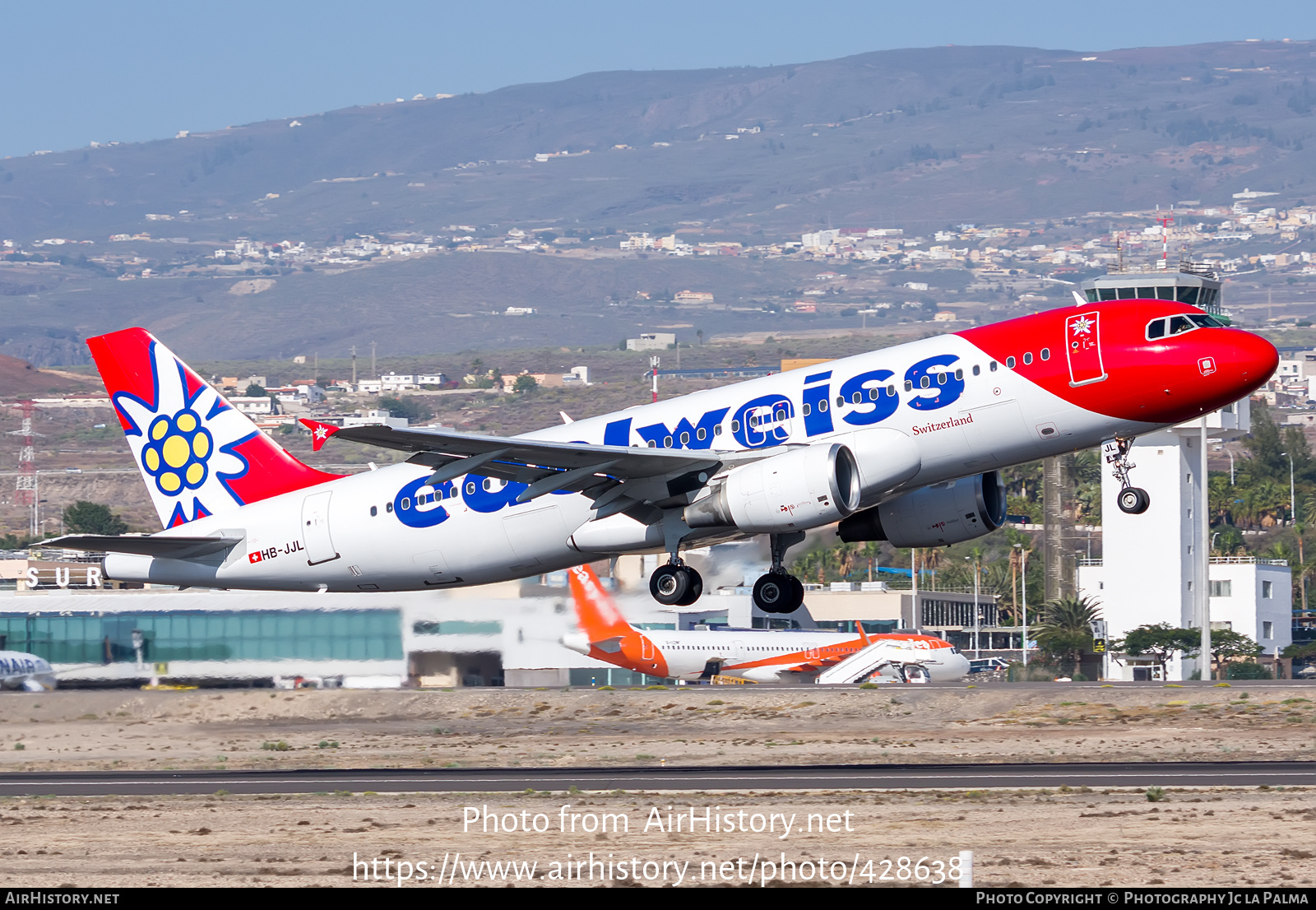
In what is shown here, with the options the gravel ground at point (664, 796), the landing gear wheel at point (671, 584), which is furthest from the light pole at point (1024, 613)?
the landing gear wheel at point (671, 584)

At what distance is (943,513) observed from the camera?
4184cm

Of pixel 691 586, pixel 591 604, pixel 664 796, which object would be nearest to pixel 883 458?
pixel 691 586

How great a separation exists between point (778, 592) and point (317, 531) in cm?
1197

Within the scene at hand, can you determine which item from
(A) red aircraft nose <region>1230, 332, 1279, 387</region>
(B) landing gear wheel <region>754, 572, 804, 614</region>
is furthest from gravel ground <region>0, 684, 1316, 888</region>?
(A) red aircraft nose <region>1230, 332, 1279, 387</region>

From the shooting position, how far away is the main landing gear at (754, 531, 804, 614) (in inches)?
1594

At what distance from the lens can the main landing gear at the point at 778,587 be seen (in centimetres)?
4050

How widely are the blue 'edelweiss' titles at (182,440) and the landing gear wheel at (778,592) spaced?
47.9 ft

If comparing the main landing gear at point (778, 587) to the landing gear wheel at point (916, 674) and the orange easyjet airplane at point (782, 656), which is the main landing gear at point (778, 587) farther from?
the landing gear wheel at point (916, 674)

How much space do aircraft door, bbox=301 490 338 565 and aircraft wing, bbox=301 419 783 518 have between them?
17.6ft

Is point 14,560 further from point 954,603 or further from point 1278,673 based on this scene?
point 1278,673

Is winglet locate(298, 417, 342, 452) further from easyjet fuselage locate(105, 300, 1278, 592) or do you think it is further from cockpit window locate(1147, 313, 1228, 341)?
cockpit window locate(1147, 313, 1228, 341)

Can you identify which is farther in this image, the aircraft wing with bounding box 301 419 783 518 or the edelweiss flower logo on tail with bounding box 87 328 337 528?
the edelweiss flower logo on tail with bounding box 87 328 337 528

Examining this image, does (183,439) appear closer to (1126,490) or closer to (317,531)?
(317,531)
